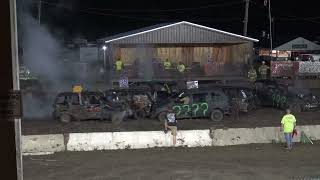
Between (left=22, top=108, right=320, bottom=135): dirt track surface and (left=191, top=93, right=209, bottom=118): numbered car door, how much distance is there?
0.38m

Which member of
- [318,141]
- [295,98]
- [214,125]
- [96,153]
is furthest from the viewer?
[295,98]

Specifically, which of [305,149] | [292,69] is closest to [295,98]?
[305,149]

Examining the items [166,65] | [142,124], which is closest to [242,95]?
[142,124]

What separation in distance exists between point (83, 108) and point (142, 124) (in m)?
2.78

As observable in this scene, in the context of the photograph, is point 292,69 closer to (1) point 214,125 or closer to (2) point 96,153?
(1) point 214,125

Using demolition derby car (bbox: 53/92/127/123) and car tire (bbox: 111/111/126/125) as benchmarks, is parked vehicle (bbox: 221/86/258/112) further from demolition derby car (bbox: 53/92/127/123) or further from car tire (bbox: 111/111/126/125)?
demolition derby car (bbox: 53/92/127/123)

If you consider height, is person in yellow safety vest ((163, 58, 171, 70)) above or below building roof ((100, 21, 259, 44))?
below

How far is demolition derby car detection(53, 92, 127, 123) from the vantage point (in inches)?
966

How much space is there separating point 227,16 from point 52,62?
42.1 metres

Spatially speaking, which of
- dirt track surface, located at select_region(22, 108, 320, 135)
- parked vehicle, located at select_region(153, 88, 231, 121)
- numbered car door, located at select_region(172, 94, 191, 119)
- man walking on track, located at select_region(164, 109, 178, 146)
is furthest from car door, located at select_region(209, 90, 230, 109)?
man walking on track, located at select_region(164, 109, 178, 146)

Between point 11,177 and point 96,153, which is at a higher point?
point 11,177

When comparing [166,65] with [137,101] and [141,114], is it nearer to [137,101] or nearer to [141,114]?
[137,101]

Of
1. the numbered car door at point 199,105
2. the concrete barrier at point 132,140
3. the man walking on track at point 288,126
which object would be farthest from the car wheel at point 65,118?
the man walking on track at point 288,126

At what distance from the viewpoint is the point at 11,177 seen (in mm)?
3381
